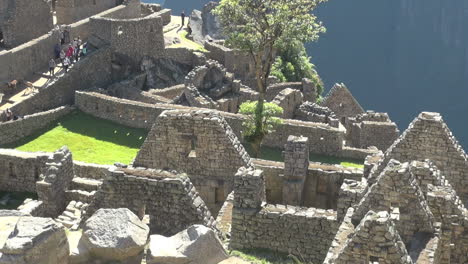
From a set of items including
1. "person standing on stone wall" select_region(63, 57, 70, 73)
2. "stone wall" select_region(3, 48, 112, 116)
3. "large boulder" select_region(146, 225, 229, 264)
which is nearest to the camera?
"large boulder" select_region(146, 225, 229, 264)

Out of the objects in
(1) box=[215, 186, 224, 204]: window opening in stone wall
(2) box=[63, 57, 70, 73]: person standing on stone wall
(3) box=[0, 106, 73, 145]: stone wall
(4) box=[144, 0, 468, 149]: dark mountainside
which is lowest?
(4) box=[144, 0, 468, 149]: dark mountainside

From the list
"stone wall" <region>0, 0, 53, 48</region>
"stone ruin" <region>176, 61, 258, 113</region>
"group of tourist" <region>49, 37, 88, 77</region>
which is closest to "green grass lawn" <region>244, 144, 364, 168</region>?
"stone ruin" <region>176, 61, 258, 113</region>

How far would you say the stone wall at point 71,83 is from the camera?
116 feet

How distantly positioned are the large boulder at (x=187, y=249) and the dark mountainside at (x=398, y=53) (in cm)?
12975

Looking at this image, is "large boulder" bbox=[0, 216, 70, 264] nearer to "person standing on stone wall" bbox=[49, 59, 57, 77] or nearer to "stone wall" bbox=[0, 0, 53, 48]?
"person standing on stone wall" bbox=[49, 59, 57, 77]

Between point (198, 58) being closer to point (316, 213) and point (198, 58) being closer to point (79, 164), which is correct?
point (79, 164)

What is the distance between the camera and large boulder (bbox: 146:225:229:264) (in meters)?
11.8

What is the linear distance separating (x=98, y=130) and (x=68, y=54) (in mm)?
7214

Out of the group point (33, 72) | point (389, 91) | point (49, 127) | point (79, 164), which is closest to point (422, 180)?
point (79, 164)

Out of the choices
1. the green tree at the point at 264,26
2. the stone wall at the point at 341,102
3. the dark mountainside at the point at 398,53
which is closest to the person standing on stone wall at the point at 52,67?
the green tree at the point at 264,26

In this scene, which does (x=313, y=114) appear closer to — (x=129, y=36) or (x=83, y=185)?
(x=129, y=36)

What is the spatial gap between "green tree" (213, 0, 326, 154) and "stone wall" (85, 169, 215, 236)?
45.0 ft

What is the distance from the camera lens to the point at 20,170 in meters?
23.8

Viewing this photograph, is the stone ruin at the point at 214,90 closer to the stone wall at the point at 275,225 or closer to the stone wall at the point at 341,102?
the stone wall at the point at 341,102
